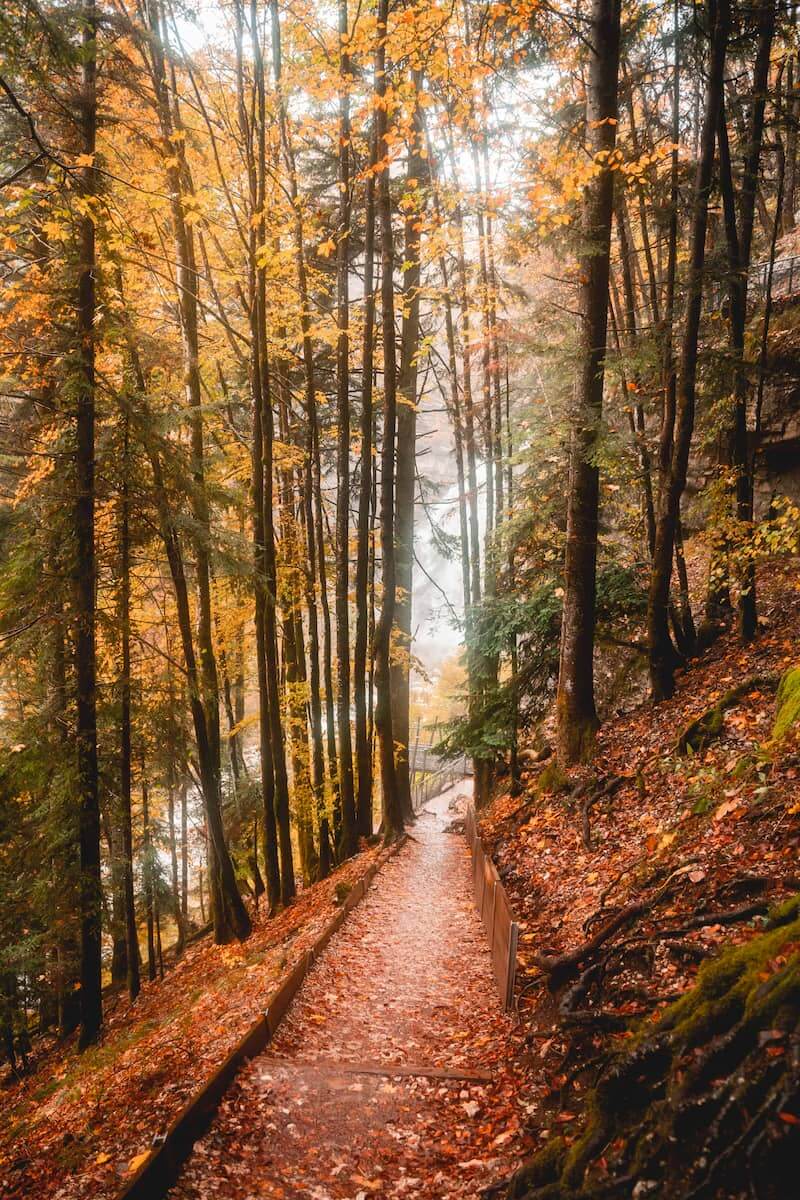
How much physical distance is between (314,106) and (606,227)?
688 centimetres

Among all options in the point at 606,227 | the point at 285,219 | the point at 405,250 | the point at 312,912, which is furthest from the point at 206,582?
the point at 405,250

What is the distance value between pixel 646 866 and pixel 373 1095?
9.29ft

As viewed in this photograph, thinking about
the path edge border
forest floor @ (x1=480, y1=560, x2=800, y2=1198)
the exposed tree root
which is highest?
the exposed tree root

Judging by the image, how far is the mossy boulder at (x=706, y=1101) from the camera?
6.81ft

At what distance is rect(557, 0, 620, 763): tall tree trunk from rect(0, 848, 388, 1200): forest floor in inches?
174

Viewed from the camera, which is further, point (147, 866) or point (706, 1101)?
point (147, 866)

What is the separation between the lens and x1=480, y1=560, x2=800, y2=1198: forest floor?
3729 mm

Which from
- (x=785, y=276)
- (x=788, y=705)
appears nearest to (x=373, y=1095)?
(x=788, y=705)

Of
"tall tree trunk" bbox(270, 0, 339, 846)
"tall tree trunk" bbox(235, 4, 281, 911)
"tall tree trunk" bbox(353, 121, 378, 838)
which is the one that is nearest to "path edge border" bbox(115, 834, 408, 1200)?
"tall tree trunk" bbox(235, 4, 281, 911)

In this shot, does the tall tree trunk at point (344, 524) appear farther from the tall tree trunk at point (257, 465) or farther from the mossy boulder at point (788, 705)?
the mossy boulder at point (788, 705)

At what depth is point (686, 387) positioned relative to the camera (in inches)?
304

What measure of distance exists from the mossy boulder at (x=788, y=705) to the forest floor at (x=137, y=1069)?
17.3ft

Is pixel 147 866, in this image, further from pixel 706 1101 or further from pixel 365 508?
pixel 706 1101

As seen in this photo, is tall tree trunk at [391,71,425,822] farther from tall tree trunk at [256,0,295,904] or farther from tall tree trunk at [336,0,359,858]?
tall tree trunk at [256,0,295,904]
